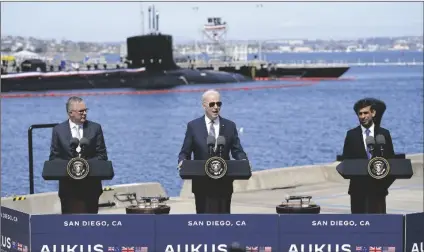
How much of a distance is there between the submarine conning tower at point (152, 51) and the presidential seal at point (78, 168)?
10425 cm

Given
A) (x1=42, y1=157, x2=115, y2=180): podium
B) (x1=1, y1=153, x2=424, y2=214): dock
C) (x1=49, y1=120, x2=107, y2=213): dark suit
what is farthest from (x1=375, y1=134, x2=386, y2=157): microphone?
(x1=1, y1=153, x2=424, y2=214): dock

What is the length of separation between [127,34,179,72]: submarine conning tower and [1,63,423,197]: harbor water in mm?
3290

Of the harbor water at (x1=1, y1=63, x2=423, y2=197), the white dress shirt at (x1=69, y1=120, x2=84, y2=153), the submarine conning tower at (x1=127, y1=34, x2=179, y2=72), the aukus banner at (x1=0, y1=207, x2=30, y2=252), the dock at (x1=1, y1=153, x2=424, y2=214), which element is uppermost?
the submarine conning tower at (x1=127, y1=34, x2=179, y2=72)

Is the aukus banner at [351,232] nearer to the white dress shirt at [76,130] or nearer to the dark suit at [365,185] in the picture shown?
the dark suit at [365,185]

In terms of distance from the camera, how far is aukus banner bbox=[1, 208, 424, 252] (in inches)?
417

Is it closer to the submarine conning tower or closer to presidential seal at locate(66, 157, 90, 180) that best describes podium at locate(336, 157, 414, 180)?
presidential seal at locate(66, 157, 90, 180)

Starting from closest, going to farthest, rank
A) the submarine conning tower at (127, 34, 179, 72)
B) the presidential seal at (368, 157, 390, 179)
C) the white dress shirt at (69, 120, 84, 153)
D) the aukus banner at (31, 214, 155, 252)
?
the aukus banner at (31, 214, 155, 252), the presidential seal at (368, 157, 390, 179), the white dress shirt at (69, 120, 84, 153), the submarine conning tower at (127, 34, 179, 72)

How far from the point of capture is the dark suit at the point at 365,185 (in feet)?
37.3

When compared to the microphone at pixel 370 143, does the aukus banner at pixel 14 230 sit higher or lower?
lower

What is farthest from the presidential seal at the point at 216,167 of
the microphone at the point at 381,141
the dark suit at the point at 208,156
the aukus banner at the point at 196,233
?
the microphone at the point at 381,141

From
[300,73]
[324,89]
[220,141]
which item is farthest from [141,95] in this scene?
[220,141]

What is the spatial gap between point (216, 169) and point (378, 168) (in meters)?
1.53

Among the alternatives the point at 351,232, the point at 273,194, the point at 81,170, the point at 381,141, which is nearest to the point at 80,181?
the point at 81,170

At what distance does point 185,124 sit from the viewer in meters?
81.7
